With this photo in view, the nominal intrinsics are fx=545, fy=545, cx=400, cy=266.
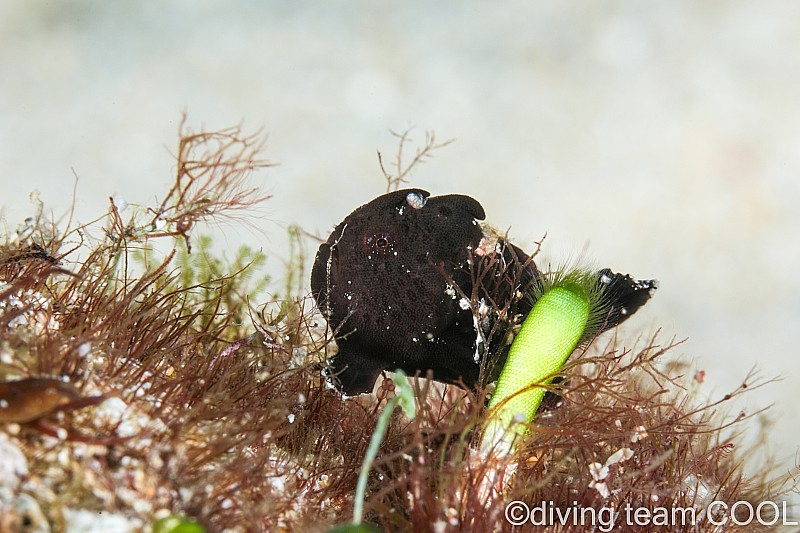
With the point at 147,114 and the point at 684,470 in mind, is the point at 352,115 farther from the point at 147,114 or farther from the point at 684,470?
the point at 684,470

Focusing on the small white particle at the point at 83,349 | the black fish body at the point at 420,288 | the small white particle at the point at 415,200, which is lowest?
the small white particle at the point at 83,349

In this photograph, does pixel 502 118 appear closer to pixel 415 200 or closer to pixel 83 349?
pixel 415 200

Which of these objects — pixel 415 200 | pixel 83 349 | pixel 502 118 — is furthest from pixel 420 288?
pixel 502 118

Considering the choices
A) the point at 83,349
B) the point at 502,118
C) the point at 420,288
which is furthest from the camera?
the point at 502,118

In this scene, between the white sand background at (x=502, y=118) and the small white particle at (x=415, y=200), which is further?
the white sand background at (x=502, y=118)

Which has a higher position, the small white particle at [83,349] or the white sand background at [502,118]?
the white sand background at [502,118]

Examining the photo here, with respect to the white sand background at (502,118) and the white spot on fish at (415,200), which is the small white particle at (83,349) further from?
the white sand background at (502,118)

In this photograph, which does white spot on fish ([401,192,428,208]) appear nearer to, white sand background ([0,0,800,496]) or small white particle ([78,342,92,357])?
small white particle ([78,342,92,357])

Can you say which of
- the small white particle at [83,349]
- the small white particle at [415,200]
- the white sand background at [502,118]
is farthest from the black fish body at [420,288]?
the white sand background at [502,118]

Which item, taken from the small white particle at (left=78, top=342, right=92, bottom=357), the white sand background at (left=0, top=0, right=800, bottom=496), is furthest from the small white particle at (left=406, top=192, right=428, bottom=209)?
the white sand background at (left=0, top=0, right=800, bottom=496)
